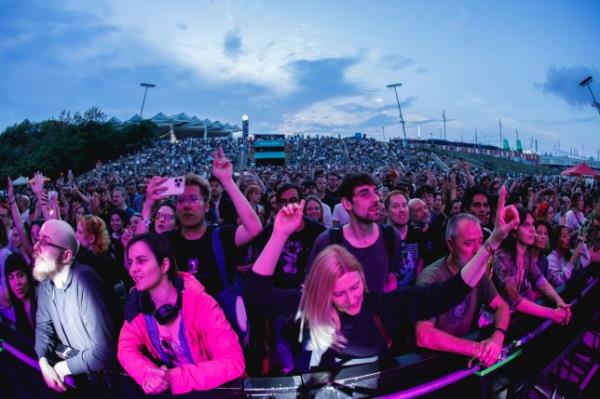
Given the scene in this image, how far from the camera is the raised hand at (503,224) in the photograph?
83.5 inches

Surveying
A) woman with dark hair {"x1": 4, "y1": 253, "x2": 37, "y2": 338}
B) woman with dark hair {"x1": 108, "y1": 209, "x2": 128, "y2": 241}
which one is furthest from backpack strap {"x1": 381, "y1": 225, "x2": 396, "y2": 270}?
woman with dark hair {"x1": 108, "y1": 209, "x2": 128, "y2": 241}

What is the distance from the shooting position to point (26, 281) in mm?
3152

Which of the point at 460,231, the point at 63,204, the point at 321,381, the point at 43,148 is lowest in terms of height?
the point at 321,381

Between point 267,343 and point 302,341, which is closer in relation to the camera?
point 302,341

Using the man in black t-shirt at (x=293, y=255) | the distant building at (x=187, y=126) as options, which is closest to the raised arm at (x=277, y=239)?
the man in black t-shirt at (x=293, y=255)

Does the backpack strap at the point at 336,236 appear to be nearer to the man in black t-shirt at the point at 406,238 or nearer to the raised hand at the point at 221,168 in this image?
the raised hand at the point at 221,168

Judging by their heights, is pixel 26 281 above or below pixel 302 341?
above

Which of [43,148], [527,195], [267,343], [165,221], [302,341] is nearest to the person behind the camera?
[302,341]

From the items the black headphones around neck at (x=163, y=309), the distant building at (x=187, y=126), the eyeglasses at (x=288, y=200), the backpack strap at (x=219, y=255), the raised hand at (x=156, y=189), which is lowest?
the black headphones around neck at (x=163, y=309)

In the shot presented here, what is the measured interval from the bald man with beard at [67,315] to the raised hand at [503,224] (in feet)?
6.70

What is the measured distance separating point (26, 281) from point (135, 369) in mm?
1750

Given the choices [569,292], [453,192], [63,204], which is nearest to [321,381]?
[569,292]

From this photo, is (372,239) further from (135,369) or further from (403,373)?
(135,369)

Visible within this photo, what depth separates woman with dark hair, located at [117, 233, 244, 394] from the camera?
186 cm
